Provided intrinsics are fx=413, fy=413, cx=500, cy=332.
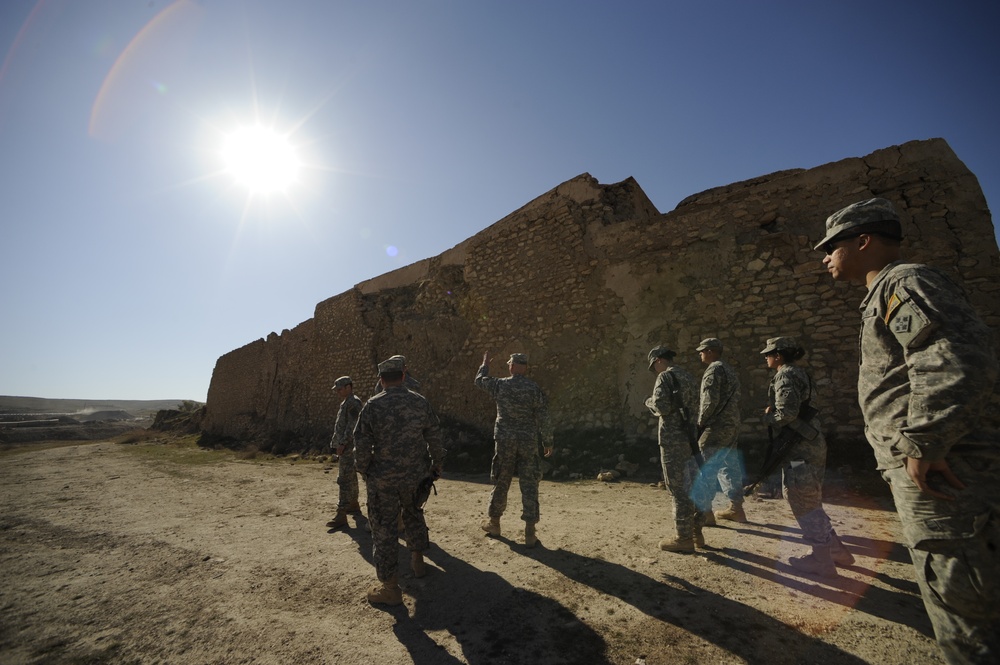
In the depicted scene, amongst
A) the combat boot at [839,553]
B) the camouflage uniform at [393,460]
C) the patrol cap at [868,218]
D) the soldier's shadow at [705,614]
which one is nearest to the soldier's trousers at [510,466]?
the soldier's shadow at [705,614]

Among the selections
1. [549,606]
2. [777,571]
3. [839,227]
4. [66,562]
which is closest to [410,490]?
[549,606]

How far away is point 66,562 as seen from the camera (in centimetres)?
383

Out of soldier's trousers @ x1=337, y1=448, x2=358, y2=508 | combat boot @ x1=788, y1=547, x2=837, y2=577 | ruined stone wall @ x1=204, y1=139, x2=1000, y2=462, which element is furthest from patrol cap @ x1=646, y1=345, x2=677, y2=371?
soldier's trousers @ x1=337, y1=448, x2=358, y2=508

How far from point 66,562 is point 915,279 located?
21.2 ft

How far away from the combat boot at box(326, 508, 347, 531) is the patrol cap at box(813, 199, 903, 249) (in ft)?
16.4

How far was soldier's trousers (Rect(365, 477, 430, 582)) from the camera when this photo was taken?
2.89 metres

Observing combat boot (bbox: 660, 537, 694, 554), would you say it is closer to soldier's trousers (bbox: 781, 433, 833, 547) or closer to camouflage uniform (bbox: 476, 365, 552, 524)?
soldier's trousers (bbox: 781, 433, 833, 547)

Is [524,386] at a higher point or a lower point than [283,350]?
lower

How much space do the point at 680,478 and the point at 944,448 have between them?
223 cm

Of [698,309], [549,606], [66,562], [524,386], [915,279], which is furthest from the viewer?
[698,309]

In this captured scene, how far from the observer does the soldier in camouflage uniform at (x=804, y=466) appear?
2990 mm

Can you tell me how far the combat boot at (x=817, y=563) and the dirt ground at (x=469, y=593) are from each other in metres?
0.09

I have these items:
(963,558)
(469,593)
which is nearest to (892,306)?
(963,558)

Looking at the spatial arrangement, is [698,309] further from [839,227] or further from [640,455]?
[839,227]
